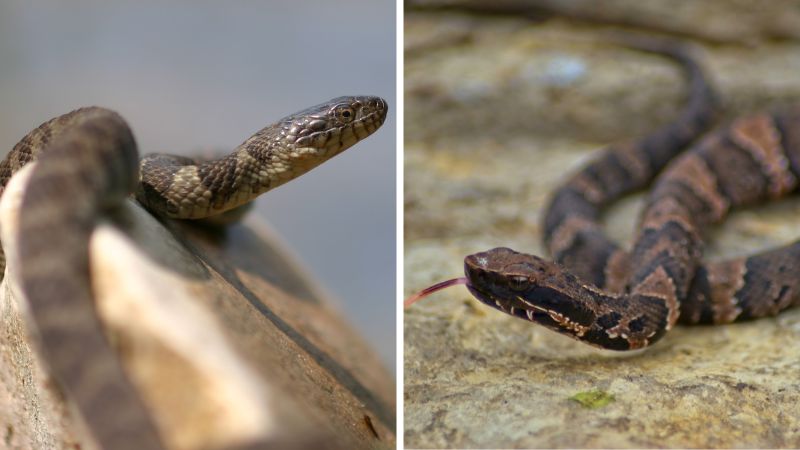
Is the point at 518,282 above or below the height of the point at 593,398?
above

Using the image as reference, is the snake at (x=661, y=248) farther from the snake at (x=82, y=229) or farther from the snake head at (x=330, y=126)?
the snake at (x=82, y=229)

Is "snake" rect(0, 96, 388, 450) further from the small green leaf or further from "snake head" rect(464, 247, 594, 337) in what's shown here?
the small green leaf

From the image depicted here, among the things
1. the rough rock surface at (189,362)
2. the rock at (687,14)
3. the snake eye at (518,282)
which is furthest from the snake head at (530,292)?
the rock at (687,14)

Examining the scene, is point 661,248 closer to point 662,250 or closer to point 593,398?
point 662,250

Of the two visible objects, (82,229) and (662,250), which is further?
(662,250)

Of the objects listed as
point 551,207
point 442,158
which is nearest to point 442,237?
point 551,207

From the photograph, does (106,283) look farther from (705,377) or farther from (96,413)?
(705,377)

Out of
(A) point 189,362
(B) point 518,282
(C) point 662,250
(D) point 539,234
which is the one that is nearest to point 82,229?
(A) point 189,362
